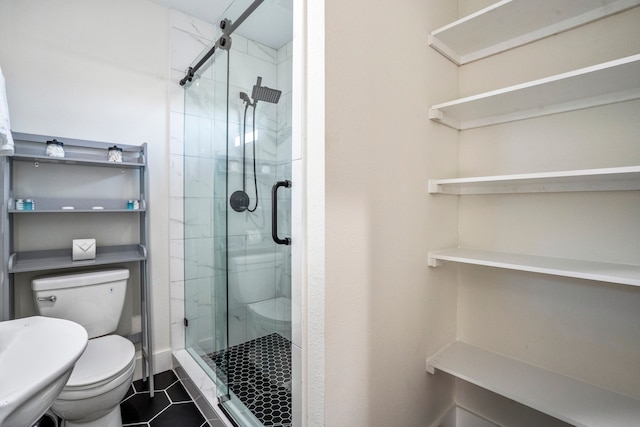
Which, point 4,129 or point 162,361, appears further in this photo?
point 162,361

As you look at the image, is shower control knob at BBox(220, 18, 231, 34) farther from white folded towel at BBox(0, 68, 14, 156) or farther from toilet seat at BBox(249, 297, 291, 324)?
toilet seat at BBox(249, 297, 291, 324)

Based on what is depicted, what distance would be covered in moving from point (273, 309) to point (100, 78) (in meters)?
1.73

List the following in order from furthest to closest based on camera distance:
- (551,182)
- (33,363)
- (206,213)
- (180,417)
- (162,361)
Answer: (162,361) → (206,213) → (180,417) → (551,182) → (33,363)

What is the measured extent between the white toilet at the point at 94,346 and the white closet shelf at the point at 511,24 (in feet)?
6.78

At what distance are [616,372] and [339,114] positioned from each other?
1.40 metres

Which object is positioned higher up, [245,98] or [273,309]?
[245,98]

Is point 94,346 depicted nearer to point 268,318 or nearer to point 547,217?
point 268,318

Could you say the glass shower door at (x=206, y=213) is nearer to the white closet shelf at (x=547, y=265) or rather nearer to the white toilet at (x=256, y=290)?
the white toilet at (x=256, y=290)

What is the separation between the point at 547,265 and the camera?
3.49 ft

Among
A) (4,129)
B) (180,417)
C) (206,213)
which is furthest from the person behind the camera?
(206,213)

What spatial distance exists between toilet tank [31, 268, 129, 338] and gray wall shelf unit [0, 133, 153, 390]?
0.27 feet

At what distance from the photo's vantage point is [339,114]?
3.04 ft

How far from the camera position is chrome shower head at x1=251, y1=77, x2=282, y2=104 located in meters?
1.46

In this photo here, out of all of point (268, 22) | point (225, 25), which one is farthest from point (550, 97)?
point (225, 25)
